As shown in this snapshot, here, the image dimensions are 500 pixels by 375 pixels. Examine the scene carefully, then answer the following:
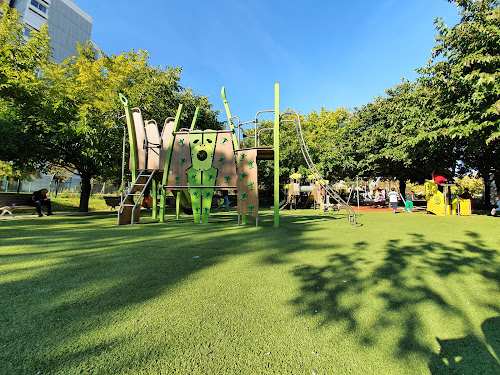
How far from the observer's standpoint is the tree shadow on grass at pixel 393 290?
2203 millimetres

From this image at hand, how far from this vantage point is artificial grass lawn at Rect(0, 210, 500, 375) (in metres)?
1.76

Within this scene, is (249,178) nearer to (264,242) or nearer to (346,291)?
(264,242)

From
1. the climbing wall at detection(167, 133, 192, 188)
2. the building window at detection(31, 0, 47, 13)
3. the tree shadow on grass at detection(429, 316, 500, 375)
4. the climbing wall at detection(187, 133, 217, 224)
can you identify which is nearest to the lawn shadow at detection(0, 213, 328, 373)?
the tree shadow on grass at detection(429, 316, 500, 375)

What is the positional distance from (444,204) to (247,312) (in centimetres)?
1618

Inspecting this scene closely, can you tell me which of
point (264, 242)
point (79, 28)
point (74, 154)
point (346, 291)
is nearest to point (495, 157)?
point (264, 242)

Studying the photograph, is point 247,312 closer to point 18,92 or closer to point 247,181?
point 247,181

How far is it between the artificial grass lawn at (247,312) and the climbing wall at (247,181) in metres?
3.97

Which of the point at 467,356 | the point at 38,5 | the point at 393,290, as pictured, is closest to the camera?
the point at 467,356

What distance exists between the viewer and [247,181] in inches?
343

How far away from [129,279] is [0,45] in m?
15.3

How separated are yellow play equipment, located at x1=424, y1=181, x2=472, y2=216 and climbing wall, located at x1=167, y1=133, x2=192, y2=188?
45.9 feet

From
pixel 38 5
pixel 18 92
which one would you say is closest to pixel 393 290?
pixel 18 92

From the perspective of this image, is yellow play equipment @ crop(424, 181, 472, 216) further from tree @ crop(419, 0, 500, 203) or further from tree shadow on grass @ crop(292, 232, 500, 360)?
tree shadow on grass @ crop(292, 232, 500, 360)

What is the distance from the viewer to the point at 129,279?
129 inches
